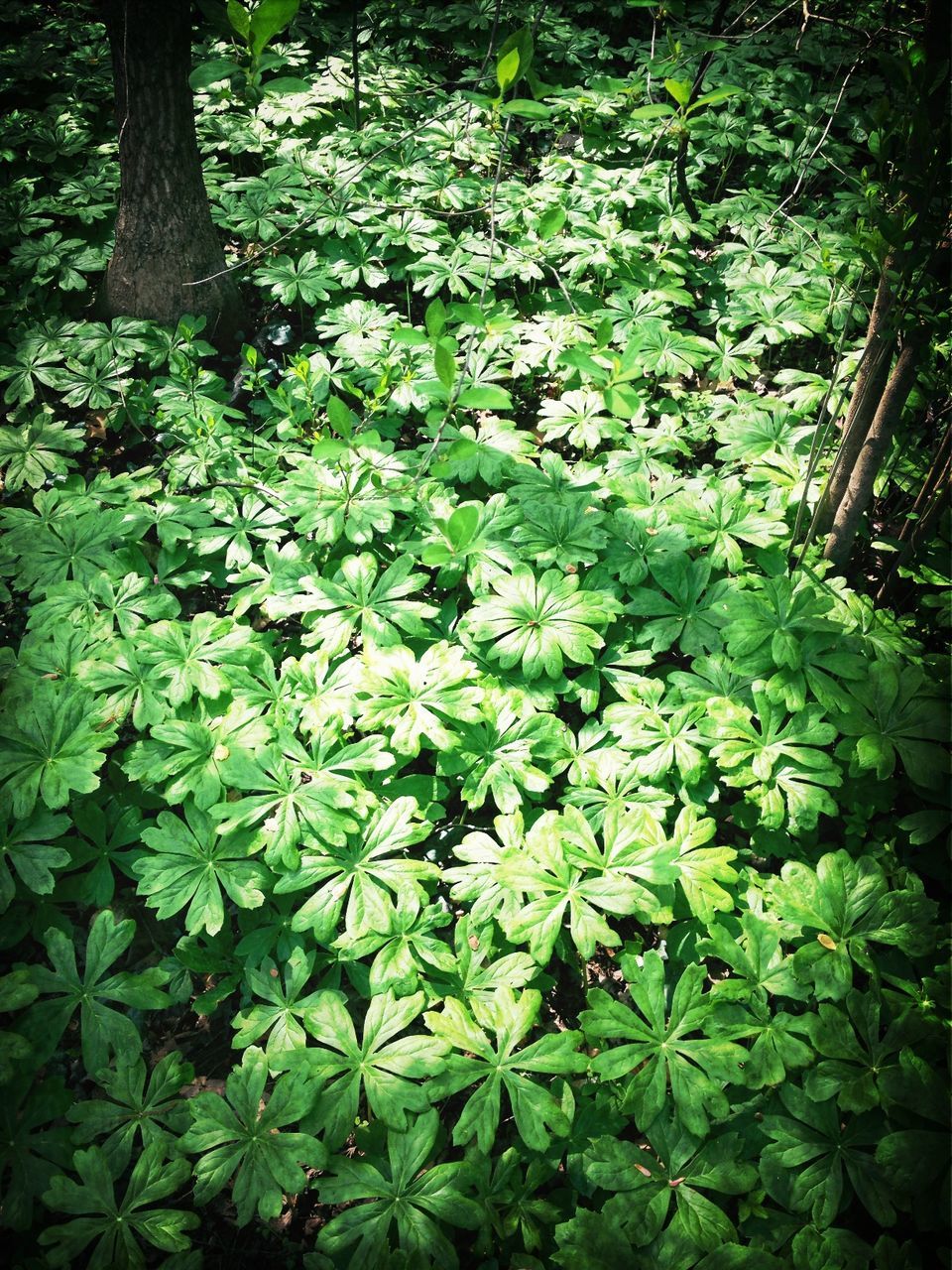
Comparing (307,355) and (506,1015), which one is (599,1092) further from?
(307,355)

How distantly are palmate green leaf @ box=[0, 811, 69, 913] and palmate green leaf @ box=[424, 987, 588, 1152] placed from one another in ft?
3.64

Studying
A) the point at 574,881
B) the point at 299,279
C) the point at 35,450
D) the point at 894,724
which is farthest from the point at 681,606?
the point at 35,450

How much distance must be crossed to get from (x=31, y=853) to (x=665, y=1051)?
177 cm

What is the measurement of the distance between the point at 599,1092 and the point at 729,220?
4.17m

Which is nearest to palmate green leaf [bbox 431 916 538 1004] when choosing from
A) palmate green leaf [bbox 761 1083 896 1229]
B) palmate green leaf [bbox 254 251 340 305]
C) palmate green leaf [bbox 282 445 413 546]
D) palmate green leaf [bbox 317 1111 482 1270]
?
palmate green leaf [bbox 317 1111 482 1270]

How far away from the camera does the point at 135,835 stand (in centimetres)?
224

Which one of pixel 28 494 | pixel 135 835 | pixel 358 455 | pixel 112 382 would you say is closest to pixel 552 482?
pixel 358 455

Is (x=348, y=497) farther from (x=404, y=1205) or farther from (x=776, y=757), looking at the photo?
(x=404, y=1205)

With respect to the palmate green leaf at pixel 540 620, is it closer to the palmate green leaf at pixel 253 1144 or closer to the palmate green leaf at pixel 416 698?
the palmate green leaf at pixel 416 698

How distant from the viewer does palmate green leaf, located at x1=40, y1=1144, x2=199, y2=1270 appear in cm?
164

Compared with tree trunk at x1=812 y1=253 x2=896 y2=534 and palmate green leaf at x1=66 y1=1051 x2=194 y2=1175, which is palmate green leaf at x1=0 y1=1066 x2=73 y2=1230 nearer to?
palmate green leaf at x1=66 y1=1051 x2=194 y2=1175

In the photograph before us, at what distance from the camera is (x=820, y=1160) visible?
168 cm

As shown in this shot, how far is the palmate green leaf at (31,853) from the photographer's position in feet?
6.61

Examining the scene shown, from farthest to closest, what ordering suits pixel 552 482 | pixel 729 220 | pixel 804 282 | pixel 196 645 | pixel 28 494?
pixel 729 220
pixel 804 282
pixel 28 494
pixel 552 482
pixel 196 645
